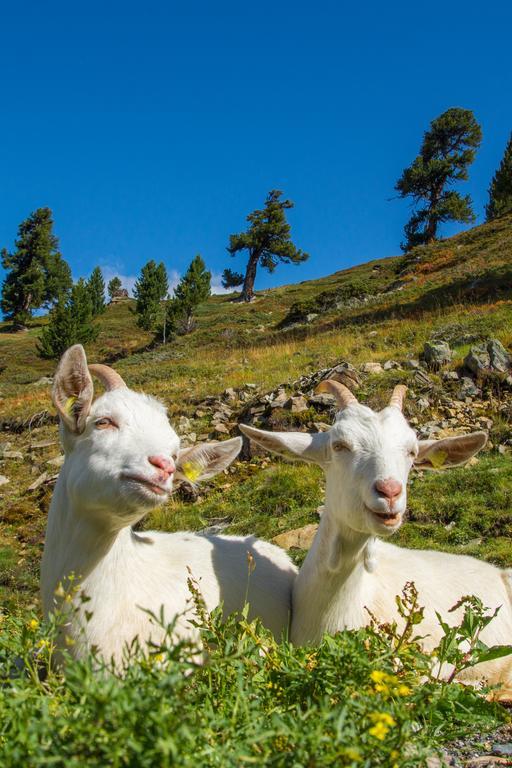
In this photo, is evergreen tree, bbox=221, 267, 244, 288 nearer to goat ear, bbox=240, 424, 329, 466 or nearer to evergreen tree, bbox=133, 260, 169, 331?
evergreen tree, bbox=133, 260, 169, 331

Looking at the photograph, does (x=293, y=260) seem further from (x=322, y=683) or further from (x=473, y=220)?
(x=322, y=683)

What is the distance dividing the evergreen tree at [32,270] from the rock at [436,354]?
231ft

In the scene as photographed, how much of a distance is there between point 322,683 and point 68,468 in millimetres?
2099

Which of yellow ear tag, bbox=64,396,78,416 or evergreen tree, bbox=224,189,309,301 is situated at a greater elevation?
evergreen tree, bbox=224,189,309,301

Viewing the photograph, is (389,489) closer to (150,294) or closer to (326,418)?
(326,418)

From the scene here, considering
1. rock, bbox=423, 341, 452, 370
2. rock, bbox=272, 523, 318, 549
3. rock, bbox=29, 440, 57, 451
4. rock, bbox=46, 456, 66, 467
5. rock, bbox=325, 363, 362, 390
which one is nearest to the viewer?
rock, bbox=272, 523, 318, 549

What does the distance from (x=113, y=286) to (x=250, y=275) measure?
40982 millimetres

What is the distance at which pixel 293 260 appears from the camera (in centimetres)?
6856

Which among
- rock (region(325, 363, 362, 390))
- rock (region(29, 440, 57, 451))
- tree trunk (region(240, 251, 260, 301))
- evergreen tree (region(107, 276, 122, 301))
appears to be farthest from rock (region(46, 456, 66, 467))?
evergreen tree (region(107, 276, 122, 301))

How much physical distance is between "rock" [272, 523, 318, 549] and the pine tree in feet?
164

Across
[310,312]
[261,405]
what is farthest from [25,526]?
[310,312]

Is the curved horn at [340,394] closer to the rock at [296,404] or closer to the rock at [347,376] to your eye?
the rock at [296,404]

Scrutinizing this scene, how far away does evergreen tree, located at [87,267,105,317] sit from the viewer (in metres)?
73.1

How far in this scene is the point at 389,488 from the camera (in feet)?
12.1
